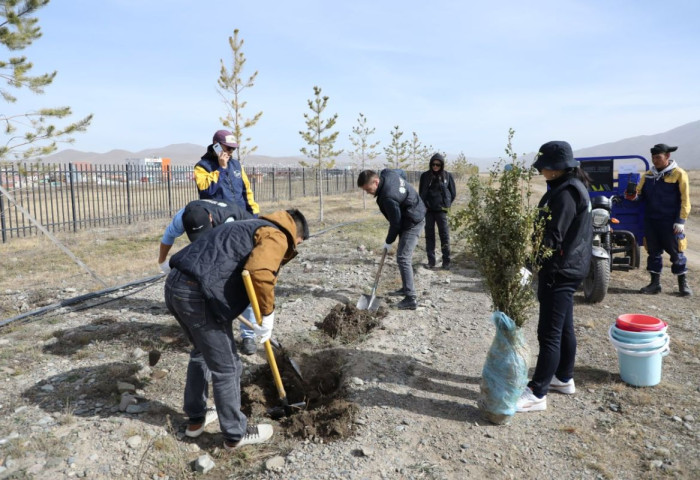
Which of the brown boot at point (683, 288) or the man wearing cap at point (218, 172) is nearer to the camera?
the man wearing cap at point (218, 172)

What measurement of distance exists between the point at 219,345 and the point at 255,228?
0.76 m

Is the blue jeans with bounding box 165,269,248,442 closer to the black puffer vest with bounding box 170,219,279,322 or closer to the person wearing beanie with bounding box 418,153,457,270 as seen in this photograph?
the black puffer vest with bounding box 170,219,279,322

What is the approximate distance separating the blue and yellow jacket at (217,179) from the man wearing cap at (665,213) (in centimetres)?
523

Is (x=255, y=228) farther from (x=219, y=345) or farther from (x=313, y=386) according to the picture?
(x=313, y=386)

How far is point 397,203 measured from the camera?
225 inches

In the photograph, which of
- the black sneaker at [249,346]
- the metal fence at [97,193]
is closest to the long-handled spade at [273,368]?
the black sneaker at [249,346]

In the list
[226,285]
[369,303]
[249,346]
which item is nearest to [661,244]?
[369,303]

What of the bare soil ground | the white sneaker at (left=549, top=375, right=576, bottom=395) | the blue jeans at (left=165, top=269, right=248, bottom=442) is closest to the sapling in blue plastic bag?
the bare soil ground

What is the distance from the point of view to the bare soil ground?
9.71 feet

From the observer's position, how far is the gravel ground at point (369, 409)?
2.94m

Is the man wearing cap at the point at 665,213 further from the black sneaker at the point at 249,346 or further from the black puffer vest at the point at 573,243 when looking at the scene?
the black sneaker at the point at 249,346

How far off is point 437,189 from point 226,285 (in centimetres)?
558

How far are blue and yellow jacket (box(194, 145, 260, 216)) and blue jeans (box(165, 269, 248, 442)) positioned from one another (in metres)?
1.71

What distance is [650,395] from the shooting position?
12.4 ft
